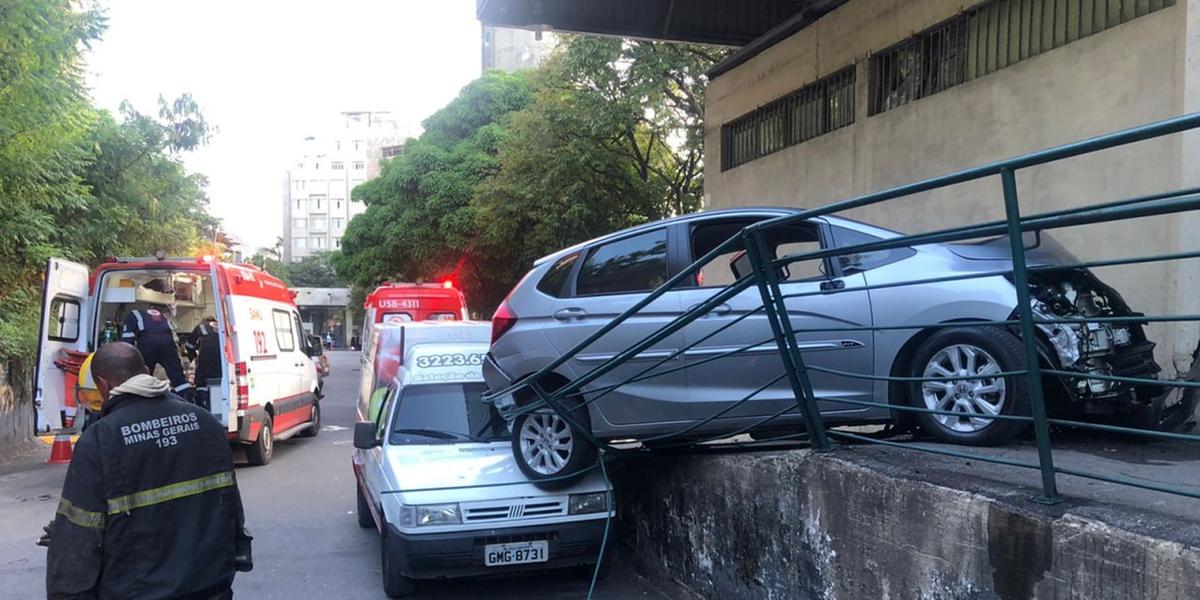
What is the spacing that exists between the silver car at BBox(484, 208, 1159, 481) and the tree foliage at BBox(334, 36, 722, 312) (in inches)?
382

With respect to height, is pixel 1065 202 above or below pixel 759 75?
below

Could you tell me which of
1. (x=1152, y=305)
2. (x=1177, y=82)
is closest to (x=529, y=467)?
(x=1152, y=305)

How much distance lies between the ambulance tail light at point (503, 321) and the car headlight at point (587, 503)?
1215 mm

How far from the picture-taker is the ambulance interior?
33.8 feet

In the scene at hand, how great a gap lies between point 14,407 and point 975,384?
12969mm

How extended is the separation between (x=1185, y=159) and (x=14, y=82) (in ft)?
37.3

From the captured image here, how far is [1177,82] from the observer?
244 inches

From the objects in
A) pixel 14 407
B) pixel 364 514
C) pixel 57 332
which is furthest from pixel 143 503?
pixel 14 407

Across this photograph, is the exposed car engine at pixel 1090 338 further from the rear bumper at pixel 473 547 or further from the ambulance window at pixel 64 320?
the ambulance window at pixel 64 320

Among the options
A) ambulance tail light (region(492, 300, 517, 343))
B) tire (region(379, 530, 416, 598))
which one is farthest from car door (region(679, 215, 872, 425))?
tire (region(379, 530, 416, 598))

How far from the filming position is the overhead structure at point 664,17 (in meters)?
11.4

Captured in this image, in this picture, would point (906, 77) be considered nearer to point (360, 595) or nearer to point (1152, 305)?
point (1152, 305)

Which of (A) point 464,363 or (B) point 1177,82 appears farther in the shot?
(A) point 464,363

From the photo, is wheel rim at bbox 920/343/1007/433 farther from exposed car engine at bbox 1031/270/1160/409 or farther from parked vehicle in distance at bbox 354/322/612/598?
parked vehicle in distance at bbox 354/322/612/598
